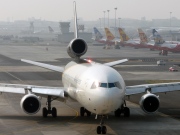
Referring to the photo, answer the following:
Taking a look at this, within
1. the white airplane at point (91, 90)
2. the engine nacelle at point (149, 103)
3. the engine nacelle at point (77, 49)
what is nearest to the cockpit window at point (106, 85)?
the white airplane at point (91, 90)

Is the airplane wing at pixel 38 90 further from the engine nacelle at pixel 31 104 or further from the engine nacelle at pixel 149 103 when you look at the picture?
the engine nacelle at pixel 149 103

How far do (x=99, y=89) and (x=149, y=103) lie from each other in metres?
6.84

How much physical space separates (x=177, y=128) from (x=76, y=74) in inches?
315

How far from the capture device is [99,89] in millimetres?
30094

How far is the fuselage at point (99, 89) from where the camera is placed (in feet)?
97.6

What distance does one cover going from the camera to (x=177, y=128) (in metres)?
34.1

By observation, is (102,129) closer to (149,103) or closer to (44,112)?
(149,103)

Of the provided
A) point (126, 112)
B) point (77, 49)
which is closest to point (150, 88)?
point (126, 112)

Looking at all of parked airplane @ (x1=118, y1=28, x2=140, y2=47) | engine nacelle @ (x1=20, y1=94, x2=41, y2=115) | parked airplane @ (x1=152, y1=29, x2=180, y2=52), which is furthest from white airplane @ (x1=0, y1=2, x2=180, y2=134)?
parked airplane @ (x1=118, y1=28, x2=140, y2=47)

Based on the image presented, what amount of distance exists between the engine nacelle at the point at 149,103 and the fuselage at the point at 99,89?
4.52 m

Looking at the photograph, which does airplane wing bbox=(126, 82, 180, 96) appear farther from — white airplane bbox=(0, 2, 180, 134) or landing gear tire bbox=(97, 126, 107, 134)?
landing gear tire bbox=(97, 126, 107, 134)

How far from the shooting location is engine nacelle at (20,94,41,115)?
116 ft

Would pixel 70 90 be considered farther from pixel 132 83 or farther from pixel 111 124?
pixel 132 83

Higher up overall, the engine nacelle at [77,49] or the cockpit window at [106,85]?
the engine nacelle at [77,49]
